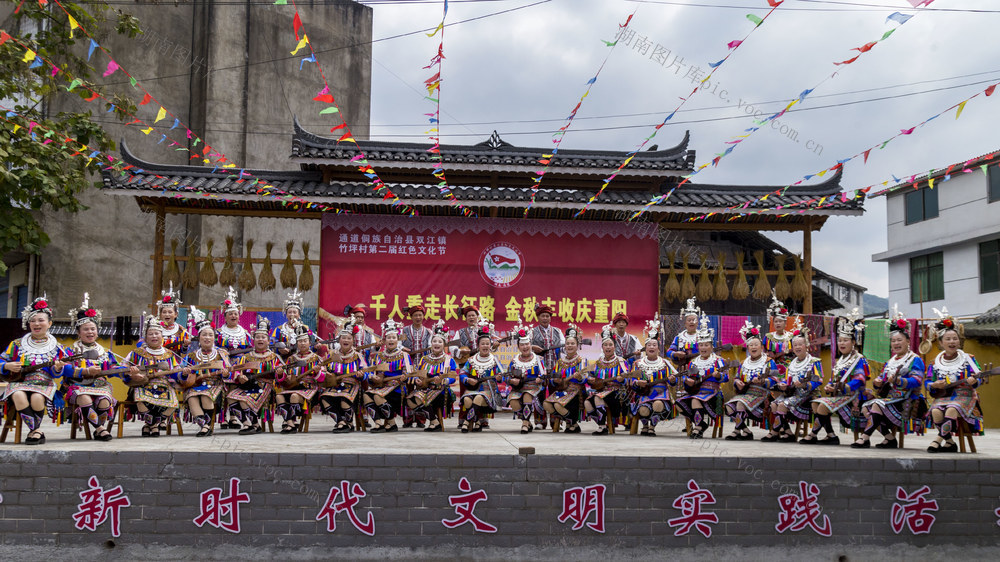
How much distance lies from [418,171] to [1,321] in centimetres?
847

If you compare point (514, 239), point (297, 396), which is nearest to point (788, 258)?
point (514, 239)

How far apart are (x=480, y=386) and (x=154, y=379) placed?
3.92 meters

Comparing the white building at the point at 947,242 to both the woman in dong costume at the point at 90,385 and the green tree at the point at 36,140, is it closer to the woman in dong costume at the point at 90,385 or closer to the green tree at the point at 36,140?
the woman in dong costume at the point at 90,385

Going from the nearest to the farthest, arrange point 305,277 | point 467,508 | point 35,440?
point 467,508 < point 35,440 < point 305,277

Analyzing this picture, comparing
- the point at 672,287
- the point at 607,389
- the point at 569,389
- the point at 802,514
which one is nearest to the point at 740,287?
the point at 672,287

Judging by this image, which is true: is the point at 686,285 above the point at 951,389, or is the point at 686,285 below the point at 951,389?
above

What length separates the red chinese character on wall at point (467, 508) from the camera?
6.54m

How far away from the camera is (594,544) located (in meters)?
6.57

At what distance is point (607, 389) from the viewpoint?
10.2m

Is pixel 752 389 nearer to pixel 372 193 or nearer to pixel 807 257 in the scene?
pixel 807 257

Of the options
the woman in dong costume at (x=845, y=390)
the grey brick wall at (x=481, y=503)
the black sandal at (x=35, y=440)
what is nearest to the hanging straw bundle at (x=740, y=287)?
the woman in dong costume at (x=845, y=390)

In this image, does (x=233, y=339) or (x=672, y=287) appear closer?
(x=233, y=339)

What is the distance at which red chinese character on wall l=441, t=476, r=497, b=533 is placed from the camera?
6535 millimetres

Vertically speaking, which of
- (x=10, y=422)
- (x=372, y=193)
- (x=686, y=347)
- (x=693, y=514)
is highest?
(x=372, y=193)
